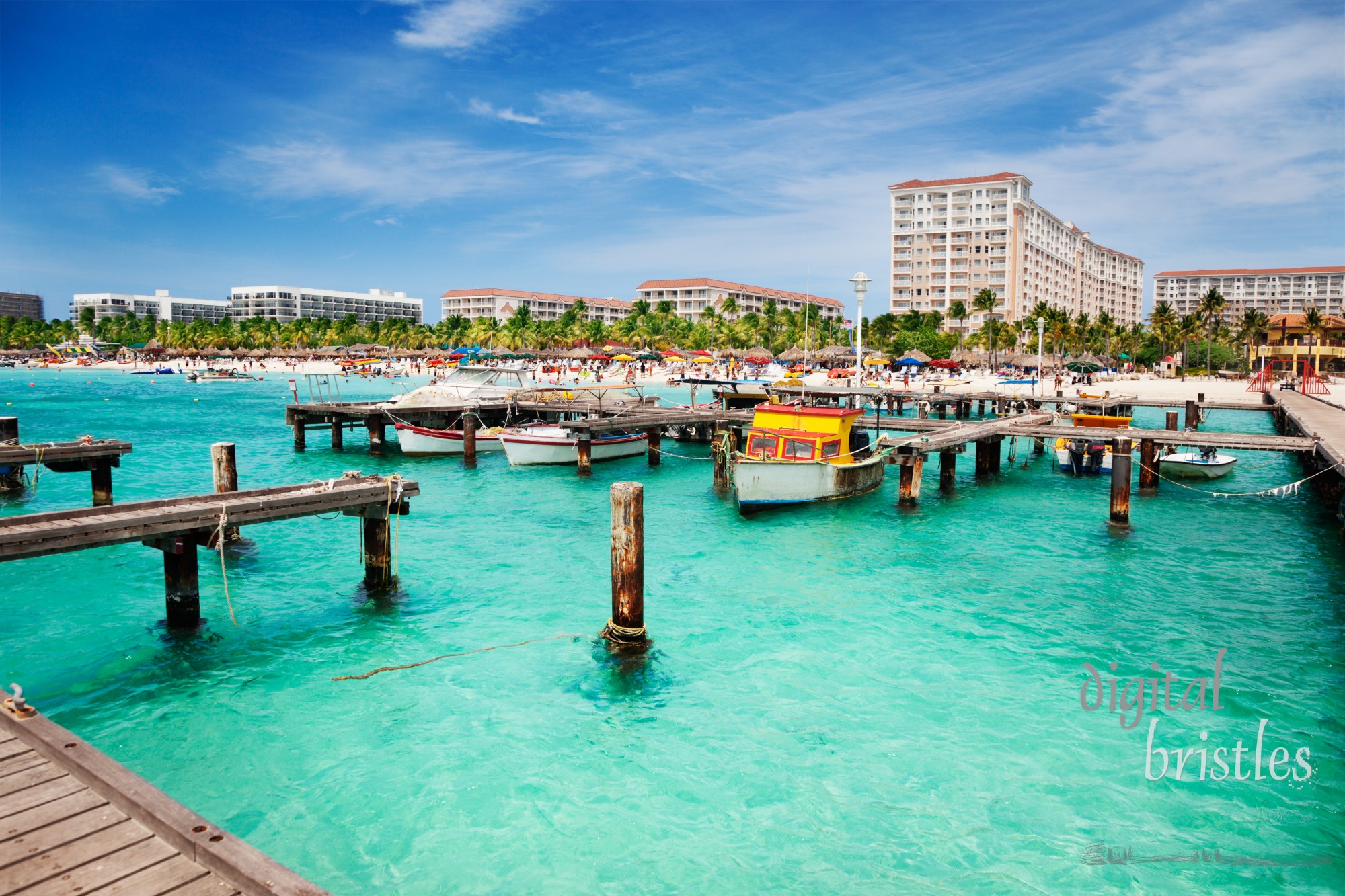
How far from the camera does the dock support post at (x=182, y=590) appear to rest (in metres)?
12.9

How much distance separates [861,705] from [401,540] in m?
12.8

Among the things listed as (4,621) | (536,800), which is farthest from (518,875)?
(4,621)

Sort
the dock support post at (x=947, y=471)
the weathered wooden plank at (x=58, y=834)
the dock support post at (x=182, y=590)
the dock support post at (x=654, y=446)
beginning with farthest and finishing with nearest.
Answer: the dock support post at (x=654, y=446)
the dock support post at (x=947, y=471)
the dock support post at (x=182, y=590)
the weathered wooden plank at (x=58, y=834)

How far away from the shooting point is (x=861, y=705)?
11047mm

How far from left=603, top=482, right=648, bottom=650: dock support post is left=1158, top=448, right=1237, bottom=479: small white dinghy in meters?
24.7

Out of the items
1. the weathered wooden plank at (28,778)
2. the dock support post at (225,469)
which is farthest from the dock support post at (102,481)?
the weathered wooden plank at (28,778)

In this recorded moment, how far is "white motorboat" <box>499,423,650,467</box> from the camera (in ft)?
104

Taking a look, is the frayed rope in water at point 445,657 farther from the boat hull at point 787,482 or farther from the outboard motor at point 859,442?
the outboard motor at point 859,442

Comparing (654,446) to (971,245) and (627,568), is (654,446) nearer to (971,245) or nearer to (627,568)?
(627,568)

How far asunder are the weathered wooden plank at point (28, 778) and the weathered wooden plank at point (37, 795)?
0.04 m

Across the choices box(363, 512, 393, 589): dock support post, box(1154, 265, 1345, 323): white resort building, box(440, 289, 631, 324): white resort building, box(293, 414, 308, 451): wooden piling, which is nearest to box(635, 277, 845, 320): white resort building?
box(440, 289, 631, 324): white resort building

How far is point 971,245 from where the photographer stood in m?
130

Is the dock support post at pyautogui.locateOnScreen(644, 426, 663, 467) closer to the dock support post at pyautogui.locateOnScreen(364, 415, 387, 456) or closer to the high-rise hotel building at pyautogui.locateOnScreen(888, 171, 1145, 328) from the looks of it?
the dock support post at pyautogui.locateOnScreen(364, 415, 387, 456)

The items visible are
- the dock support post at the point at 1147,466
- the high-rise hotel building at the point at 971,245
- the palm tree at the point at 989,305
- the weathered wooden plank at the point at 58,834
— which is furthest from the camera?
the high-rise hotel building at the point at 971,245
